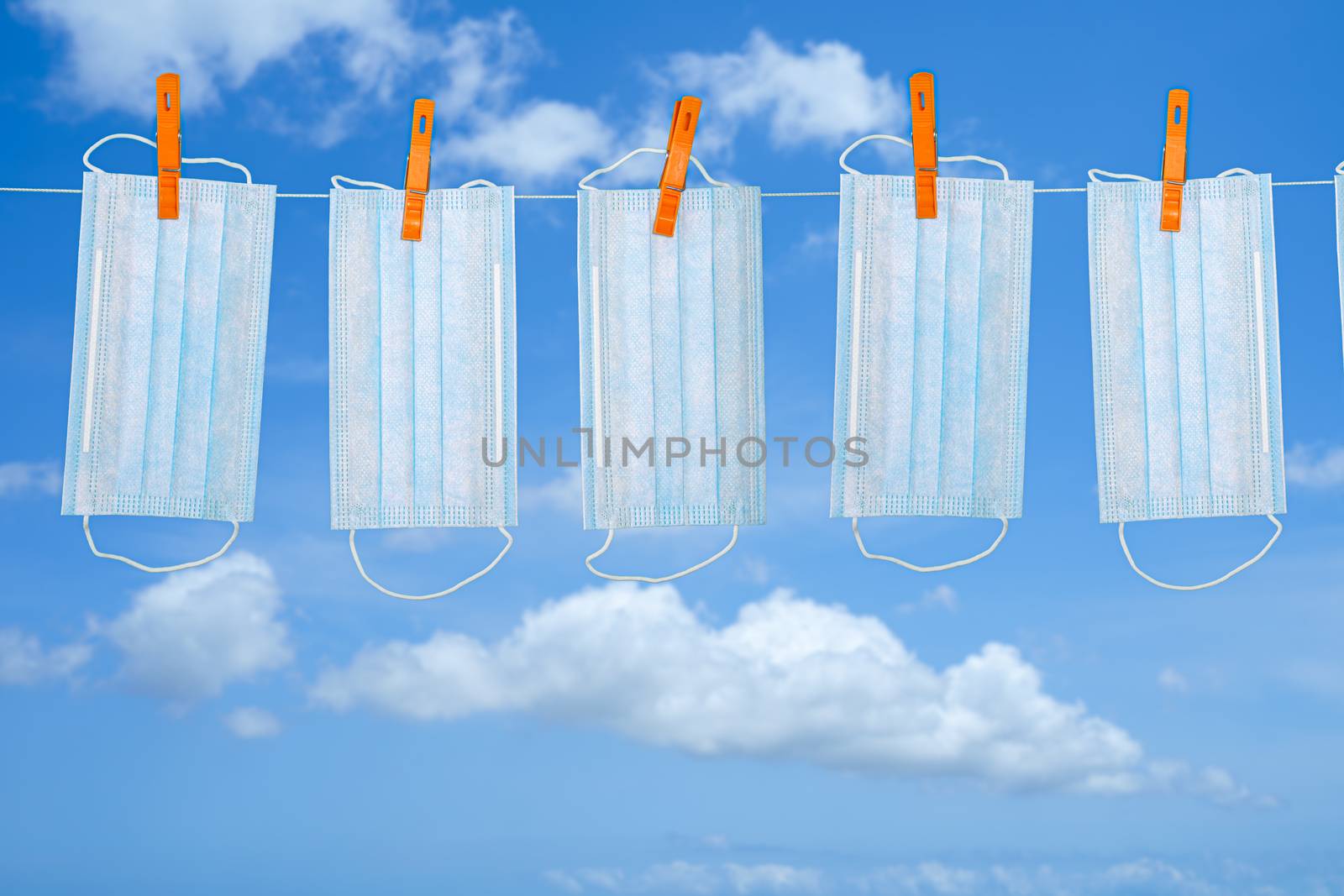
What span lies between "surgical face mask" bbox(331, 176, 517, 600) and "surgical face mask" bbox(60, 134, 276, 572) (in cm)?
25

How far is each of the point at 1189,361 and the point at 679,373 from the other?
140cm

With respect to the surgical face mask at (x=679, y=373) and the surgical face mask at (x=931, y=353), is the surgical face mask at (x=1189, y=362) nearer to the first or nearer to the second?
the surgical face mask at (x=931, y=353)

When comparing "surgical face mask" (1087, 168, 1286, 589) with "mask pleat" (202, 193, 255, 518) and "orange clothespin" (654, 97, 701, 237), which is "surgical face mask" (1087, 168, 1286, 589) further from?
"mask pleat" (202, 193, 255, 518)

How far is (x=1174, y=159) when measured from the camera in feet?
11.4

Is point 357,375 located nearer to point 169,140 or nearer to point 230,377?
point 230,377

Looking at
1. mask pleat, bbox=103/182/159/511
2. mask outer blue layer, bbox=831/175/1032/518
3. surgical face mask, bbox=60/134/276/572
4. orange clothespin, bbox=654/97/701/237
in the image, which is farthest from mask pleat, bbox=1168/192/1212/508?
mask pleat, bbox=103/182/159/511

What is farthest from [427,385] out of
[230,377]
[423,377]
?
[230,377]

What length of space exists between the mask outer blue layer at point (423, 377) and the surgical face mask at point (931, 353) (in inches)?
36.9

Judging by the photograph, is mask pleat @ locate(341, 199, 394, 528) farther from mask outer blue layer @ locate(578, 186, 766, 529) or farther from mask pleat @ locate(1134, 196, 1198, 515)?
mask pleat @ locate(1134, 196, 1198, 515)

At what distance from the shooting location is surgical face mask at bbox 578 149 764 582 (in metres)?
3.42

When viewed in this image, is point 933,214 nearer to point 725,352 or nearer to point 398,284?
point 725,352

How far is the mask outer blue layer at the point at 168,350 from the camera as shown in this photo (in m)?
3.43

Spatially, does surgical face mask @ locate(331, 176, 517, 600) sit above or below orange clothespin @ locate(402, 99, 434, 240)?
below

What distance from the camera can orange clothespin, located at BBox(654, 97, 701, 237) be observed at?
3.42 meters
